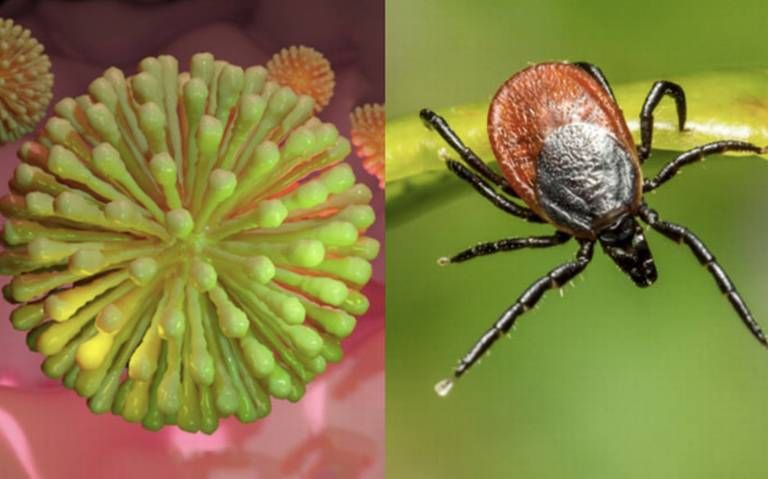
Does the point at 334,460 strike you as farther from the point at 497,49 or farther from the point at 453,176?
the point at 497,49

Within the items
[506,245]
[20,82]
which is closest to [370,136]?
[506,245]

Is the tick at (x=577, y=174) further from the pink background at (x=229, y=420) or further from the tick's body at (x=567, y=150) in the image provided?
the pink background at (x=229, y=420)

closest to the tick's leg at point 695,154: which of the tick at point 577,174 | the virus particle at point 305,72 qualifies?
the tick at point 577,174

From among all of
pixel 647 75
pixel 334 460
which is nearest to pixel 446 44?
pixel 647 75

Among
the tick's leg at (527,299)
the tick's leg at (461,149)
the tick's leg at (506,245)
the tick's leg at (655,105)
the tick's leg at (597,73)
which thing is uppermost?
the tick's leg at (597,73)

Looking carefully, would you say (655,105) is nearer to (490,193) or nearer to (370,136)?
(490,193)

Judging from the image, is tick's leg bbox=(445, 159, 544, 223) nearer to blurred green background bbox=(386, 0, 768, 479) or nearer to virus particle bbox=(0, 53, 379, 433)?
blurred green background bbox=(386, 0, 768, 479)
